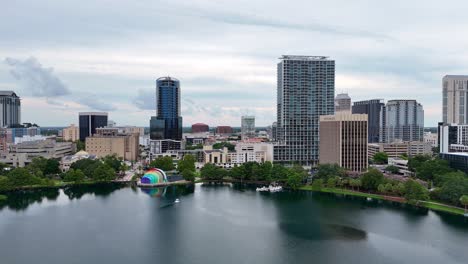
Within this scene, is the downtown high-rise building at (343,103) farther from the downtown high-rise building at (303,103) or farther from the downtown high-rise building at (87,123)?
the downtown high-rise building at (87,123)

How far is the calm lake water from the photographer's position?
14.0m

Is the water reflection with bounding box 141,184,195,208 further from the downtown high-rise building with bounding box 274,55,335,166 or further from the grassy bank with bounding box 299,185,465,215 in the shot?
the downtown high-rise building with bounding box 274,55,335,166

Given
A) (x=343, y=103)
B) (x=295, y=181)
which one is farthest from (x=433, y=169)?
(x=343, y=103)

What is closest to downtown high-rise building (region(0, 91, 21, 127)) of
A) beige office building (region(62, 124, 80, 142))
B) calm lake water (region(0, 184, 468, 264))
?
beige office building (region(62, 124, 80, 142))

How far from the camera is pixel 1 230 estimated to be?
16.9 m

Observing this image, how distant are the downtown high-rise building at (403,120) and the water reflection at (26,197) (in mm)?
47963

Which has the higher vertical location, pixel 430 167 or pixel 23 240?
pixel 430 167

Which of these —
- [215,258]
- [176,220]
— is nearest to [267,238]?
[215,258]

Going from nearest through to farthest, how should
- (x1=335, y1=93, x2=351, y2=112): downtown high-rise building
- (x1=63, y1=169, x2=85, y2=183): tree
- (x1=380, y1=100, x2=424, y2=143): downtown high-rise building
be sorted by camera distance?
1. (x1=63, y1=169, x2=85, y2=183): tree
2. (x1=380, y1=100, x2=424, y2=143): downtown high-rise building
3. (x1=335, y1=93, x2=351, y2=112): downtown high-rise building

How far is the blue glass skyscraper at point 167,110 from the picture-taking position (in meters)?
53.6

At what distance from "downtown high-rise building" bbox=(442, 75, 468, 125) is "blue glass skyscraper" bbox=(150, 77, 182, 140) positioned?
110 feet

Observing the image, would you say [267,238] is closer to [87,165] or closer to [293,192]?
[293,192]

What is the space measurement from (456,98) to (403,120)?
1099 centimetres

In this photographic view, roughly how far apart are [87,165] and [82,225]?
577 inches
